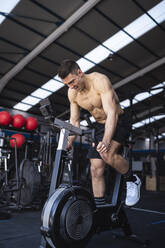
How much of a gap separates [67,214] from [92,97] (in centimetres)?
93

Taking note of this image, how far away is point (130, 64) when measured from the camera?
356 inches

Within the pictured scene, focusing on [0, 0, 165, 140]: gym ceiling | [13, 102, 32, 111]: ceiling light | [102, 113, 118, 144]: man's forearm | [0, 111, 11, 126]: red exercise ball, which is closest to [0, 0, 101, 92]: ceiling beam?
[0, 0, 165, 140]: gym ceiling

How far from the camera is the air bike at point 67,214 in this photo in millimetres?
1300

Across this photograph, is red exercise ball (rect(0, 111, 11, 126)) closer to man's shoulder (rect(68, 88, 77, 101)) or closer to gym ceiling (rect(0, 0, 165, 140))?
man's shoulder (rect(68, 88, 77, 101))

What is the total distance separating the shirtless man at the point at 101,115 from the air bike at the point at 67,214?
0.74ft

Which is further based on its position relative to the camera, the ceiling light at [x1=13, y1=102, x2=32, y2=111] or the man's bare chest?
the ceiling light at [x1=13, y1=102, x2=32, y2=111]

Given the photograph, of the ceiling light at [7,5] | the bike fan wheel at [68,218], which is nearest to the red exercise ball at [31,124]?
the bike fan wheel at [68,218]

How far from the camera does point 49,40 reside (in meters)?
6.98

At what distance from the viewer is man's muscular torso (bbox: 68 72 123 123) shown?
1809mm

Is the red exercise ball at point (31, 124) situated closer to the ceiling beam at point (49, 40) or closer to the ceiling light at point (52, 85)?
the ceiling beam at point (49, 40)

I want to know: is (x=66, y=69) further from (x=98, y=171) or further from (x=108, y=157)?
(x=98, y=171)

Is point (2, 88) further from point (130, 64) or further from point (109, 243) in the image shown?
point (109, 243)

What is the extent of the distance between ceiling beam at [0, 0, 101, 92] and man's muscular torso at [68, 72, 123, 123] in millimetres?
5020

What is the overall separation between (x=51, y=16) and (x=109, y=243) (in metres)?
6.14
